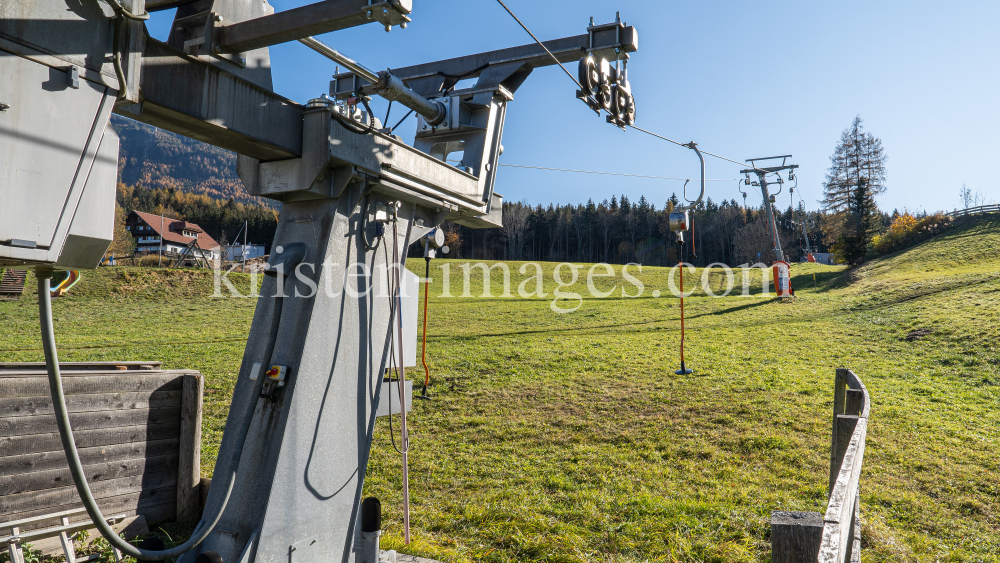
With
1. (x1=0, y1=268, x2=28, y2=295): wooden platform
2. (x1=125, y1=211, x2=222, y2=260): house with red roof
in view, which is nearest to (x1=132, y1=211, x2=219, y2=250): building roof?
(x1=125, y1=211, x2=222, y2=260): house with red roof

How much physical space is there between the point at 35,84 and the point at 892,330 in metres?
18.1

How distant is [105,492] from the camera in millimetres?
4242

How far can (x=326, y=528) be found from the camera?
339cm

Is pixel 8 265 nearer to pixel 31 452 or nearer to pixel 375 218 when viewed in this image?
pixel 375 218

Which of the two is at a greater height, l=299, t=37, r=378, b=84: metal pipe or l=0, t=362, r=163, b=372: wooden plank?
l=299, t=37, r=378, b=84: metal pipe

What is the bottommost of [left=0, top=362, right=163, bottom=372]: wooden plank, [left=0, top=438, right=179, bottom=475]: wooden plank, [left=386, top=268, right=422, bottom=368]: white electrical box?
[left=0, top=438, right=179, bottom=475]: wooden plank

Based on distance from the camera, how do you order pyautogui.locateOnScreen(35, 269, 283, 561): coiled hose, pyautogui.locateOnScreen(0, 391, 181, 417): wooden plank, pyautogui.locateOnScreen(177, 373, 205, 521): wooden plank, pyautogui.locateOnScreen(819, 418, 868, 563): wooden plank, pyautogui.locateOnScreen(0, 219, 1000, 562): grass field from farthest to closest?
pyautogui.locateOnScreen(0, 219, 1000, 562): grass field
pyautogui.locateOnScreen(177, 373, 205, 521): wooden plank
pyautogui.locateOnScreen(0, 391, 181, 417): wooden plank
pyautogui.locateOnScreen(35, 269, 283, 561): coiled hose
pyautogui.locateOnScreen(819, 418, 868, 563): wooden plank

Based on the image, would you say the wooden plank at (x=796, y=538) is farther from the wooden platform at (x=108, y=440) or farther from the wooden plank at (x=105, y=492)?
the wooden plank at (x=105, y=492)

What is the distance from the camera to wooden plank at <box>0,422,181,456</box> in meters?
3.92

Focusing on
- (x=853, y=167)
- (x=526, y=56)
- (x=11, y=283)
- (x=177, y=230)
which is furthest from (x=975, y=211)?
(x=177, y=230)

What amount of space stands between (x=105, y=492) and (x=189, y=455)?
587 millimetres

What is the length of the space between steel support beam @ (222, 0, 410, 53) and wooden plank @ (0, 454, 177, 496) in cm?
336

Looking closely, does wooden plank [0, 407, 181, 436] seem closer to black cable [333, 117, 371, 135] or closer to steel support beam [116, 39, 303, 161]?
steel support beam [116, 39, 303, 161]

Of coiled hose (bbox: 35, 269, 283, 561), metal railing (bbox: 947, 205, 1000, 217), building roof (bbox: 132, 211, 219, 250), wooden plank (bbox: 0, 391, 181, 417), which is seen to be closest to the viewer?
coiled hose (bbox: 35, 269, 283, 561)
